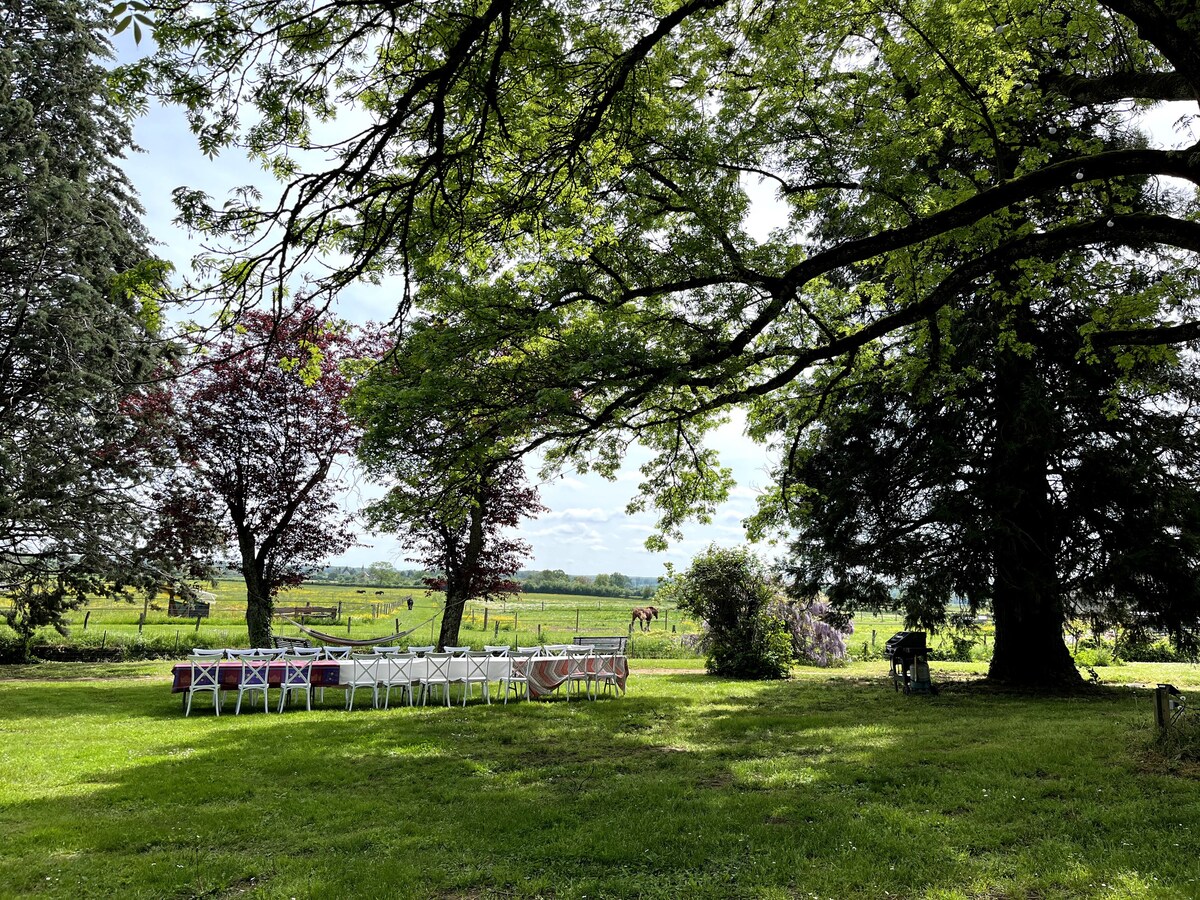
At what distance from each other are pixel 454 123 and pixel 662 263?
3538mm

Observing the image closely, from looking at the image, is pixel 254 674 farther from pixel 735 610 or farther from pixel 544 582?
pixel 544 582

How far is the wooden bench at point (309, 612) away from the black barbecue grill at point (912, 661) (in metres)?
25.7

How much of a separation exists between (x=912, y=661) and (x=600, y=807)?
10083 millimetres

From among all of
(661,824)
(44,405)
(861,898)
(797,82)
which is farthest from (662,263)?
(44,405)

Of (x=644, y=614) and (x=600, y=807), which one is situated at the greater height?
(x=600, y=807)

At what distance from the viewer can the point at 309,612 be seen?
111 ft

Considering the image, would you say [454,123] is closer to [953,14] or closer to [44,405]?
[953,14]

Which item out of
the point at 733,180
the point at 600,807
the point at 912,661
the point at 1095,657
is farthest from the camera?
the point at 1095,657

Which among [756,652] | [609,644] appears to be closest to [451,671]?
[609,644]

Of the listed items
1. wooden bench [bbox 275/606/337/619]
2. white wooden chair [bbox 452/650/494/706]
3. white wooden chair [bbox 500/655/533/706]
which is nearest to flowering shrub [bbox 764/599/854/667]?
white wooden chair [bbox 500/655/533/706]

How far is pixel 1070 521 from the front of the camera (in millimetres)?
12625

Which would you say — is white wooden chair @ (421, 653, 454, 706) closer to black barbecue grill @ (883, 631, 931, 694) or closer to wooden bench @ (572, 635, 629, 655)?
wooden bench @ (572, 635, 629, 655)

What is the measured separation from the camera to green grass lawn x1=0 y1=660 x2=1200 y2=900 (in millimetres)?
4254

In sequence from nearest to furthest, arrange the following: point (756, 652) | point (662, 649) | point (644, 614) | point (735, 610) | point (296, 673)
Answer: point (296, 673) → point (756, 652) → point (735, 610) → point (662, 649) → point (644, 614)
